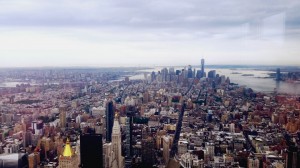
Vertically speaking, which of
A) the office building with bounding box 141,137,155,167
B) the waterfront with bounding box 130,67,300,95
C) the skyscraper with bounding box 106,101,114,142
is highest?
the waterfront with bounding box 130,67,300,95

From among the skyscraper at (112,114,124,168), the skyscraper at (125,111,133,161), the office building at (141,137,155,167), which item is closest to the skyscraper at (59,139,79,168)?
the skyscraper at (112,114,124,168)

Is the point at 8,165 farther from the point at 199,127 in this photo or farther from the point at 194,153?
the point at 199,127

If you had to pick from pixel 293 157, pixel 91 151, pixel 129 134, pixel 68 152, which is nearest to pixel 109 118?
pixel 129 134

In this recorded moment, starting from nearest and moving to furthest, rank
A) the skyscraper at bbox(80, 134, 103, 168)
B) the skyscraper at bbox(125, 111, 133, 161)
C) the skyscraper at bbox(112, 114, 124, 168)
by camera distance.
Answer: the skyscraper at bbox(80, 134, 103, 168) < the skyscraper at bbox(112, 114, 124, 168) < the skyscraper at bbox(125, 111, 133, 161)

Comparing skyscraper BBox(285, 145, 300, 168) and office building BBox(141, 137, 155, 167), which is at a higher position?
skyscraper BBox(285, 145, 300, 168)

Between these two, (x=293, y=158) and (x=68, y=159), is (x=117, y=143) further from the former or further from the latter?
(x=293, y=158)

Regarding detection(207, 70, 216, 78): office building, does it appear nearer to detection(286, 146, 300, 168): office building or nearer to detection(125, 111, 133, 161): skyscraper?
detection(125, 111, 133, 161): skyscraper

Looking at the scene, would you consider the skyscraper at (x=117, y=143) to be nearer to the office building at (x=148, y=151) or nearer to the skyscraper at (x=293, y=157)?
the office building at (x=148, y=151)

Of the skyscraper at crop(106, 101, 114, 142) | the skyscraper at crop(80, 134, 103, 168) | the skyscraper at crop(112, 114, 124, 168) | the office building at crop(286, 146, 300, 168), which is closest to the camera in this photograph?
the office building at crop(286, 146, 300, 168)
